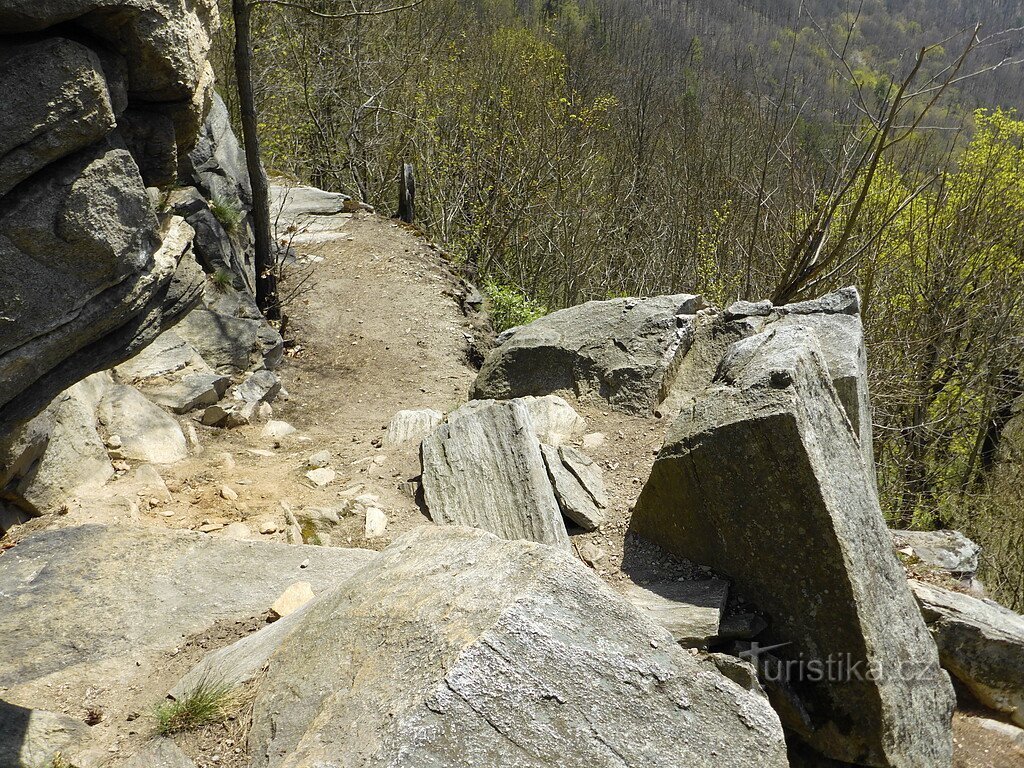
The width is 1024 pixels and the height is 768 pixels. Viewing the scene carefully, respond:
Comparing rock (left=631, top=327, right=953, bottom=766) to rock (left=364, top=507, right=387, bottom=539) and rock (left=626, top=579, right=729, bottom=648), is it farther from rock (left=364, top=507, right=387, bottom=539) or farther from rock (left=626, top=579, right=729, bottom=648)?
rock (left=364, top=507, right=387, bottom=539)

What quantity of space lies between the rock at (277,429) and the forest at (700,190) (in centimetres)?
454

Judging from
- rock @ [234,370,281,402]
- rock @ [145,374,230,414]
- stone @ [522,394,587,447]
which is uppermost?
stone @ [522,394,587,447]

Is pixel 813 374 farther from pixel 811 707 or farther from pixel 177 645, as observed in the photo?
pixel 177 645

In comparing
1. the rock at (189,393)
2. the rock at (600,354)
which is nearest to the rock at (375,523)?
the rock at (600,354)

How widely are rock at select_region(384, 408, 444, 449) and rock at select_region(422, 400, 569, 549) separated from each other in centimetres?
46

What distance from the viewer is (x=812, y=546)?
3766mm

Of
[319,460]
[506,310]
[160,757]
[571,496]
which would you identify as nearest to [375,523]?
[319,460]

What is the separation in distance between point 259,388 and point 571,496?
351cm

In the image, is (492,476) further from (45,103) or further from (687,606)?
(45,103)

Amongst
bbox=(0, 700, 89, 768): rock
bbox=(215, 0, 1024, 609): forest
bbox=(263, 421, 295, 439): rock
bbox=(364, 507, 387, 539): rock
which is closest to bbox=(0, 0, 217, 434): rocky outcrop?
bbox=(0, 700, 89, 768): rock

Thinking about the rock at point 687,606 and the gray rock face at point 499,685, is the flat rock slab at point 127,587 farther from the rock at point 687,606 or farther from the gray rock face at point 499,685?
the rock at point 687,606

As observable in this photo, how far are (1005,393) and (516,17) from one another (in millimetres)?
15493

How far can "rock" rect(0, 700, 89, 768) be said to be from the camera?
109 inches

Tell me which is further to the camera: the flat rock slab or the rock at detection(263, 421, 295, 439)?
the rock at detection(263, 421, 295, 439)
